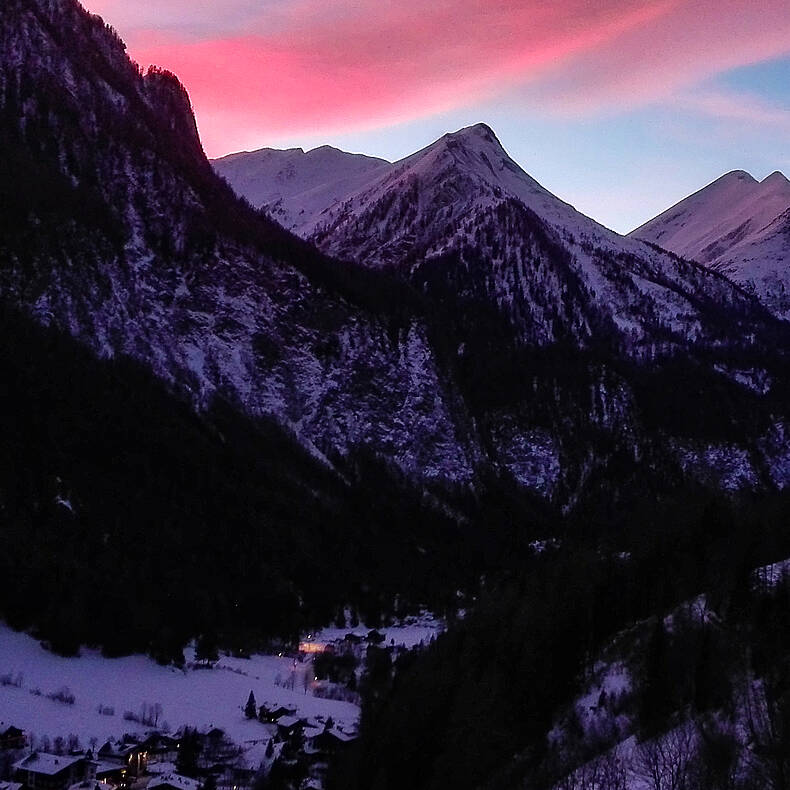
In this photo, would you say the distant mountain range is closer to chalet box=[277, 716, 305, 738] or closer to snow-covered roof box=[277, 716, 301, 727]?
snow-covered roof box=[277, 716, 301, 727]

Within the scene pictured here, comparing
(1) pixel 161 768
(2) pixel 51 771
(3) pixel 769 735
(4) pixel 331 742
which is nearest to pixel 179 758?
(1) pixel 161 768

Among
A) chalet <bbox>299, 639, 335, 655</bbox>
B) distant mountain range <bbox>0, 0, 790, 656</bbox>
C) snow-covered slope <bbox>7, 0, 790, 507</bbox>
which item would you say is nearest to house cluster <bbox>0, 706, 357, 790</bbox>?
chalet <bbox>299, 639, 335, 655</bbox>

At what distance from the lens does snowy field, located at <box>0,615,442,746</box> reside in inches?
2574

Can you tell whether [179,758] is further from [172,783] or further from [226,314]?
[226,314]

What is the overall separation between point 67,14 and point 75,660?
140 metres

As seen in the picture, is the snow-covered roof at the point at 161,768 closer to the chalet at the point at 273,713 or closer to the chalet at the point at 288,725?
the chalet at the point at 288,725

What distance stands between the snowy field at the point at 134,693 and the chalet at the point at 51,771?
257 inches

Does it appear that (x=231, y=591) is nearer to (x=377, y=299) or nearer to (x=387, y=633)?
(x=387, y=633)

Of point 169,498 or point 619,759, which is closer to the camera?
point 619,759

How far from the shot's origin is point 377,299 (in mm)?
197875

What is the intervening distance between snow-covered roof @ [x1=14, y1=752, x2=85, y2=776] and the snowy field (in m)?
6.59

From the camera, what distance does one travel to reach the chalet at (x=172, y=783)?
5259 cm

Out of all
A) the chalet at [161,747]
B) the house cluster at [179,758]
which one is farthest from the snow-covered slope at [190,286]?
the house cluster at [179,758]

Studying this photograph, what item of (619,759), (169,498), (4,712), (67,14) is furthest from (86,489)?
(67,14)
